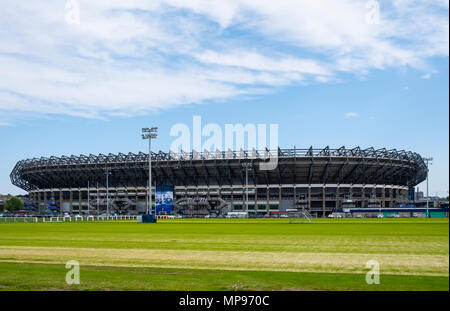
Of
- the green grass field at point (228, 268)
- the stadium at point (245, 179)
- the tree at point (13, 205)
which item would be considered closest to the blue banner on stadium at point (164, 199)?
the stadium at point (245, 179)

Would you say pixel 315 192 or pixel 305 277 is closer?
pixel 305 277

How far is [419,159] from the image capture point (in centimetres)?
13938

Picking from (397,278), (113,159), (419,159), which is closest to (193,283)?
(397,278)

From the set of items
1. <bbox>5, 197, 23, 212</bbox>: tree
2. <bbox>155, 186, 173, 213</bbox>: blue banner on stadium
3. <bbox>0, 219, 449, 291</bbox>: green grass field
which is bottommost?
<bbox>5, 197, 23, 212</bbox>: tree

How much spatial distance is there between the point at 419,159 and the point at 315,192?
34960 mm

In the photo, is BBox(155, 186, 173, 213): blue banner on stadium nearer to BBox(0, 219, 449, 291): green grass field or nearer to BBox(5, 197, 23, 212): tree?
BBox(5, 197, 23, 212): tree

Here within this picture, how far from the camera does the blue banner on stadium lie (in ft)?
368

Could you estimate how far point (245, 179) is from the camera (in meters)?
131

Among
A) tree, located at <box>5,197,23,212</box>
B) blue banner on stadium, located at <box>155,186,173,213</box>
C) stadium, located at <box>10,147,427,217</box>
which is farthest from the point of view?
tree, located at <box>5,197,23,212</box>

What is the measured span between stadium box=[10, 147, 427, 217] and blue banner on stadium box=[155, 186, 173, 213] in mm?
3393

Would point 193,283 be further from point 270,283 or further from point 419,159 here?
point 419,159

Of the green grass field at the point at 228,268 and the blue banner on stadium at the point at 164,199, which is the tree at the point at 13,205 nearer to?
the blue banner on stadium at the point at 164,199

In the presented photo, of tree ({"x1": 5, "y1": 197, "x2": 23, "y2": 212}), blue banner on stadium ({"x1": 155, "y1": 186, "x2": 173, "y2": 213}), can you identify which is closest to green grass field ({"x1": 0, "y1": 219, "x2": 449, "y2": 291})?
blue banner on stadium ({"x1": 155, "y1": 186, "x2": 173, "y2": 213})

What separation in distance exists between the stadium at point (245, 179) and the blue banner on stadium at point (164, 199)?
339 centimetres
